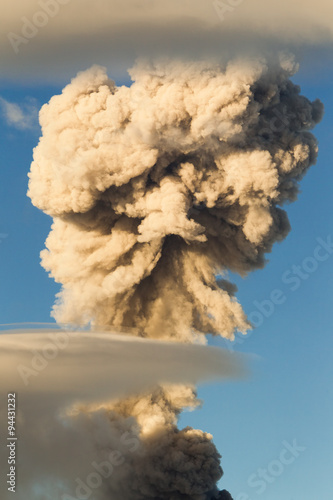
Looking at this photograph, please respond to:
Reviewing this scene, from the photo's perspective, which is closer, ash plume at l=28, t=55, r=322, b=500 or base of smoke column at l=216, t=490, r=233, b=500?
ash plume at l=28, t=55, r=322, b=500

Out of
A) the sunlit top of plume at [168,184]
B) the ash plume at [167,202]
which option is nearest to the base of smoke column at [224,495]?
the ash plume at [167,202]

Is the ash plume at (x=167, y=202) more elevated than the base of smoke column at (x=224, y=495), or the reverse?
the ash plume at (x=167, y=202)

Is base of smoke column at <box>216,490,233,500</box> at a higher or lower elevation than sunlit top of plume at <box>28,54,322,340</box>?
lower

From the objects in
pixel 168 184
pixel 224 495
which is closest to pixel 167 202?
pixel 168 184

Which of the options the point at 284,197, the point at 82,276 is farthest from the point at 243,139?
the point at 82,276

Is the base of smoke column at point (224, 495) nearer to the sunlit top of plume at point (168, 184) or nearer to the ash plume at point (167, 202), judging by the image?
the ash plume at point (167, 202)

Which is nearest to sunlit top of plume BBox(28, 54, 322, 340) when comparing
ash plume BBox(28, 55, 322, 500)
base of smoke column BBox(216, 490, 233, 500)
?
ash plume BBox(28, 55, 322, 500)

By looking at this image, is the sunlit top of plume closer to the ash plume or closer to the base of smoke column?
the ash plume

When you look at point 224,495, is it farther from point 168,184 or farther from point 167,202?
point 168,184

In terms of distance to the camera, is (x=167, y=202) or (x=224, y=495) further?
(x=224, y=495)
